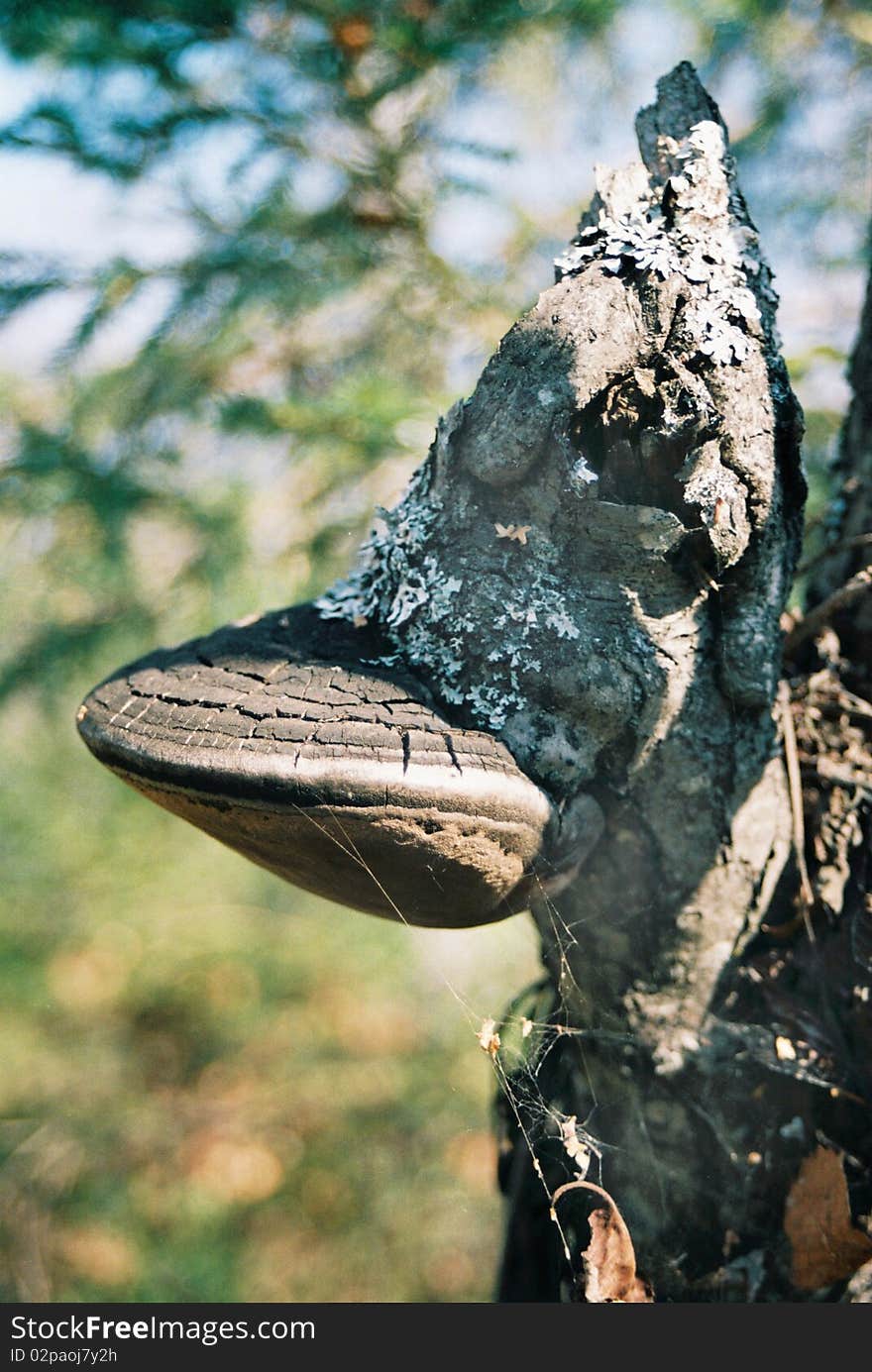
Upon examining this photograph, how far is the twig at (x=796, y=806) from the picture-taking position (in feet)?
3.47

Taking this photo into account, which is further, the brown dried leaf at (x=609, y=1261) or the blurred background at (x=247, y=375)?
the blurred background at (x=247, y=375)

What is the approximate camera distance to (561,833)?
865 mm

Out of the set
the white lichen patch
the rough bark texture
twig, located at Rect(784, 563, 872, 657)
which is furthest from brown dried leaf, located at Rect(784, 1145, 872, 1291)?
the white lichen patch

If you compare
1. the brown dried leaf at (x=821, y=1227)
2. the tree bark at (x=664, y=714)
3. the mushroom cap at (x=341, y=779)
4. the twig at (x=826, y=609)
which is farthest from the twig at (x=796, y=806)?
the mushroom cap at (x=341, y=779)

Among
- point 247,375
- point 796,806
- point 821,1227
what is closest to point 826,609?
point 796,806

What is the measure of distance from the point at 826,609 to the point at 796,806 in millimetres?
270

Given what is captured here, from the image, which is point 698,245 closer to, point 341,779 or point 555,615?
point 555,615

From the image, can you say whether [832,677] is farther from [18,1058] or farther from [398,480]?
[18,1058]

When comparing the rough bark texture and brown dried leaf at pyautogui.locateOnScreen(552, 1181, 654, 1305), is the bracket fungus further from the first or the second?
brown dried leaf at pyautogui.locateOnScreen(552, 1181, 654, 1305)

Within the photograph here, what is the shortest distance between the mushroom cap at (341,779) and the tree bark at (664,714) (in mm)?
66

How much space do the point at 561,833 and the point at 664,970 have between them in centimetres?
27

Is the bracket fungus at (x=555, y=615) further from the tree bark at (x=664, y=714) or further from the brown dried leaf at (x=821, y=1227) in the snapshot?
the brown dried leaf at (x=821, y=1227)

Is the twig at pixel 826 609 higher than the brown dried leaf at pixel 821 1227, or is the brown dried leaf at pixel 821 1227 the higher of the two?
the twig at pixel 826 609

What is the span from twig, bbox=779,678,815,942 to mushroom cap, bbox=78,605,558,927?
1.22ft
